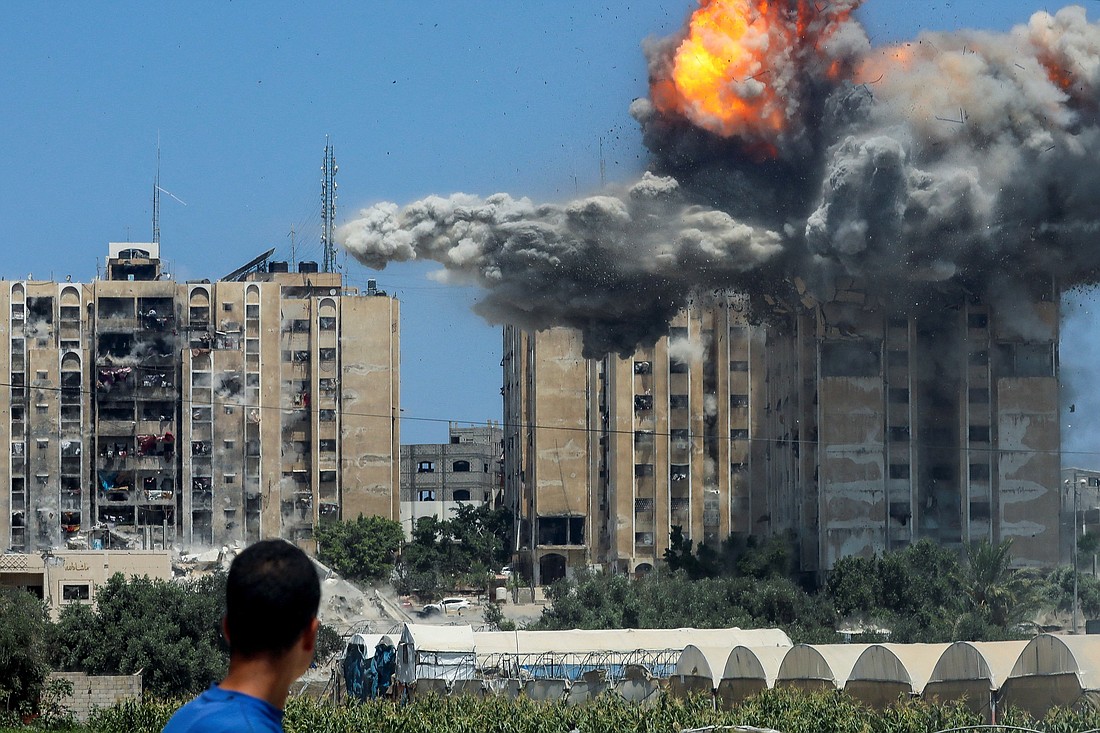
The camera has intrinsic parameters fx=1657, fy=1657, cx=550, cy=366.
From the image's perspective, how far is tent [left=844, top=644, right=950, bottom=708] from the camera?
126 ft

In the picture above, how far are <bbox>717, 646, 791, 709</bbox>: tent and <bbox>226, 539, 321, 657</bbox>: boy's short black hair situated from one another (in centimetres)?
3568

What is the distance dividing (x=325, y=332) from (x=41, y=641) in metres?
77.7

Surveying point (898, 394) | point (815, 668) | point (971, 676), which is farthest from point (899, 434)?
point (971, 676)

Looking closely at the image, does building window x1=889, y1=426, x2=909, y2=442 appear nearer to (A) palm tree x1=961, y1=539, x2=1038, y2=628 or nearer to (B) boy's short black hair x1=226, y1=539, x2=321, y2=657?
(A) palm tree x1=961, y1=539, x2=1038, y2=628

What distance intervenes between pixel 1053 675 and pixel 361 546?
7819 centimetres

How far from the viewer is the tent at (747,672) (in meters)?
41.2

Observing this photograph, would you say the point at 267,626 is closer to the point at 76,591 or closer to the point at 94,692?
the point at 94,692

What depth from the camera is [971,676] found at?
1470 inches

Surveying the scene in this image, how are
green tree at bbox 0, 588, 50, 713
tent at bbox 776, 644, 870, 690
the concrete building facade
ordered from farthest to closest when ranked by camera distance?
the concrete building facade → green tree at bbox 0, 588, 50, 713 → tent at bbox 776, 644, 870, 690

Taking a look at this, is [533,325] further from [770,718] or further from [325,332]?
[325,332]

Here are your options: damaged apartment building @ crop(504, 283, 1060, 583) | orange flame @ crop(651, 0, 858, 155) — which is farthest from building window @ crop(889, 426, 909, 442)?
orange flame @ crop(651, 0, 858, 155)

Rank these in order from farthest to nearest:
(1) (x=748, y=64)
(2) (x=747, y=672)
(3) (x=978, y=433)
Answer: (3) (x=978, y=433) < (1) (x=748, y=64) < (2) (x=747, y=672)

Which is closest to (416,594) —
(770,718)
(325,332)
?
(325,332)

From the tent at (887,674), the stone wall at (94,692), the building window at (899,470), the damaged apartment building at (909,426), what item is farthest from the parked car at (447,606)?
the tent at (887,674)
